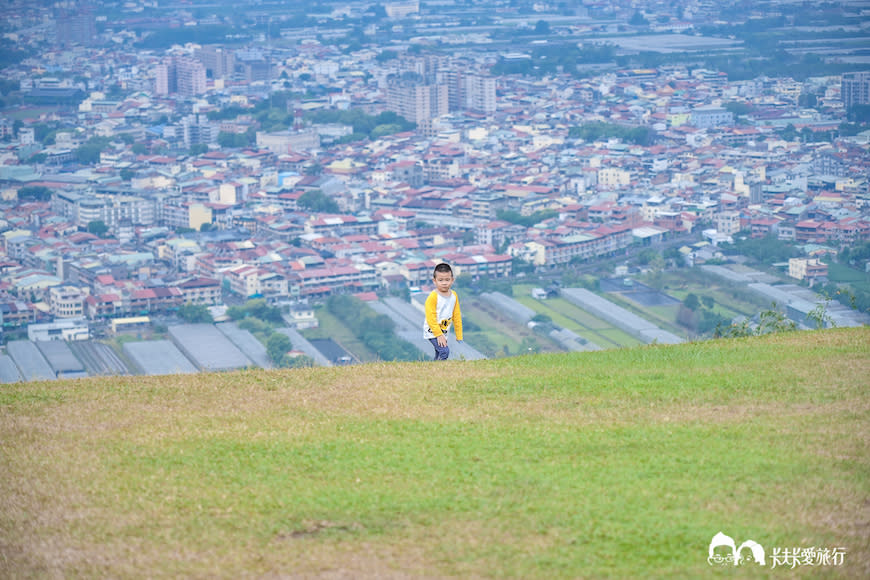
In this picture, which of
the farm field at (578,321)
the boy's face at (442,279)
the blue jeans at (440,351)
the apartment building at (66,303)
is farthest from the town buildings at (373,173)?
the boy's face at (442,279)

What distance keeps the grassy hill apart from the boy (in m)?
0.24

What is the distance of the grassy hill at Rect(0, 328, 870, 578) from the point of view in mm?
2730

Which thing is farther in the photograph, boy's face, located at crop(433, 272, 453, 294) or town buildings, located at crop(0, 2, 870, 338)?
town buildings, located at crop(0, 2, 870, 338)

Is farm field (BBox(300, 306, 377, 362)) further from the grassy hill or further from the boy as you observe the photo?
the grassy hill

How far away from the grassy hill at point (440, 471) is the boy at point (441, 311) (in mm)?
242

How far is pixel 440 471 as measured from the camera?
319 cm

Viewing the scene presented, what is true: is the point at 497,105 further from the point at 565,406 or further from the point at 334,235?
the point at 565,406

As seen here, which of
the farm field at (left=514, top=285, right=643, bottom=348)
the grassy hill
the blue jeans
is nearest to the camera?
the grassy hill

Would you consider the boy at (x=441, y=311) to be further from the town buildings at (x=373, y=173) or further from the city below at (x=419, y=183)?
the town buildings at (x=373, y=173)

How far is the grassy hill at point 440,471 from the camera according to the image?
273cm

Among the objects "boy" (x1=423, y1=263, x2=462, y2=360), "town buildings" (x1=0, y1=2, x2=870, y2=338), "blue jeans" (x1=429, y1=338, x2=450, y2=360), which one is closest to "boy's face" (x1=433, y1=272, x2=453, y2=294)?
"boy" (x1=423, y1=263, x2=462, y2=360)

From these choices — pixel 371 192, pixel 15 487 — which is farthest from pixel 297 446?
pixel 371 192

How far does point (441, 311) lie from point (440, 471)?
1.39 meters

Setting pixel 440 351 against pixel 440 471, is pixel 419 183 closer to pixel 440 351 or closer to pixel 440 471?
pixel 440 351
